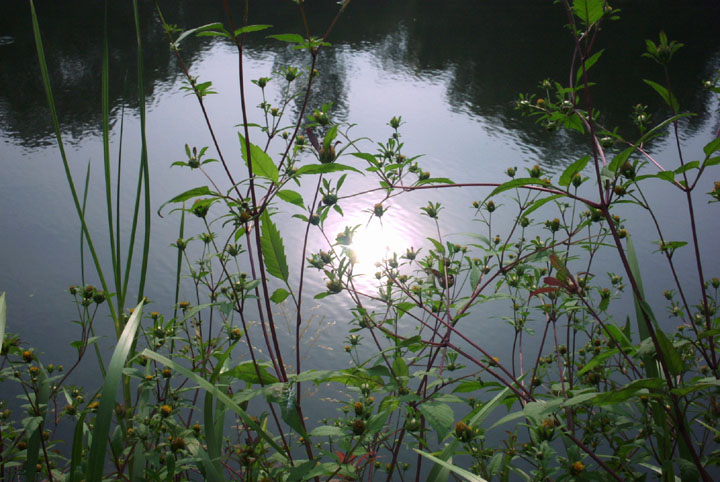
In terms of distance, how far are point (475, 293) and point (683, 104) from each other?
7.64 ft

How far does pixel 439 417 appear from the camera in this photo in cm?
33

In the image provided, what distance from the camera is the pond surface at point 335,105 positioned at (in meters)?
1.20

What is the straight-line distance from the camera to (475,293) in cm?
46

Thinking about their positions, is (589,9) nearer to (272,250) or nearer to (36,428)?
(272,250)

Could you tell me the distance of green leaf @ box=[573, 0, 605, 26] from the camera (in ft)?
1.01

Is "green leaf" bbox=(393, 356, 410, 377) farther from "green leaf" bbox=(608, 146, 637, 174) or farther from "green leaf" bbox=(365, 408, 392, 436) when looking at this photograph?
"green leaf" bbox=(608, 146, 637, 174)

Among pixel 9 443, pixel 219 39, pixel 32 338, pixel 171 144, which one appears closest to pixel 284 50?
pixel 219 39

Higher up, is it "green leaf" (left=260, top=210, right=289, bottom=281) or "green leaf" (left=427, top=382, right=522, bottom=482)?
"green leaf" (left=260, top=210, right=289, bottom=281)

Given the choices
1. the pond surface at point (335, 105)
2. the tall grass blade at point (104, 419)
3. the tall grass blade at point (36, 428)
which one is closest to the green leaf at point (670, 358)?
the pond surface at point (335, 105)

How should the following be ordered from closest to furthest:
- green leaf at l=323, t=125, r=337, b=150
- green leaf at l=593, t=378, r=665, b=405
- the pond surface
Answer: green leaf at l=593, t=378, r=665, b=405, green leaf at l=323, t=125, r=337, b=150, the pond surface

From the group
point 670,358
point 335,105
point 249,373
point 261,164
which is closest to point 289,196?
point 261,164

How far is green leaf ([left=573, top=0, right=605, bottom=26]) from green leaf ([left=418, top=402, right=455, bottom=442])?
0.27m

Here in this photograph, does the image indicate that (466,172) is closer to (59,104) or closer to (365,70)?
(365,70)

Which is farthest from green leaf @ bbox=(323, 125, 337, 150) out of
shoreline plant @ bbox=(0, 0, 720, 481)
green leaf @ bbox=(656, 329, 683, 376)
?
green leaf @ bbox=(656, 329, 683, 376)
